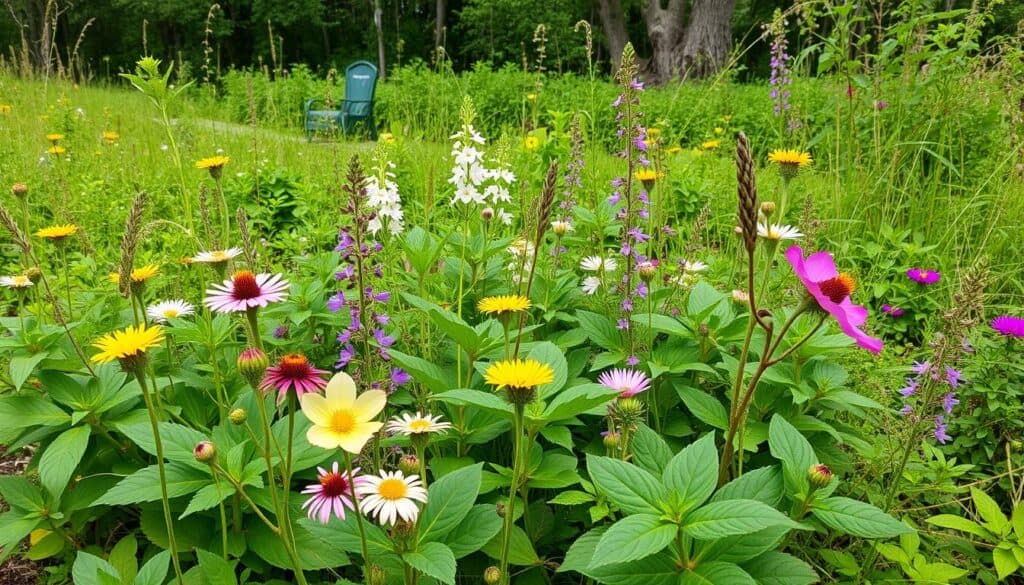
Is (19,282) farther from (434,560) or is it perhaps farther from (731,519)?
(731,519)

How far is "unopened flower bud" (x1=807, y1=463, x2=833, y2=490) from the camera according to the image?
3.08 ft

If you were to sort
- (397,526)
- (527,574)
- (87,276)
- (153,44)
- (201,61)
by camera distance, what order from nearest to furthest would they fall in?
1. (397,526)
2. (527,574)
3. (87,276)
4. (201,61)
5. (153,44)

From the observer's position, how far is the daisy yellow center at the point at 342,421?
75 centimetres

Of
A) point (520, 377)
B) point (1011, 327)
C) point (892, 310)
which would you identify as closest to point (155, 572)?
point (520, 377)

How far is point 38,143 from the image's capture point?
3889mm

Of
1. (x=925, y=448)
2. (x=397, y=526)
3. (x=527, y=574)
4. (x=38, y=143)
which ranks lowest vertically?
(x=527, y=574)

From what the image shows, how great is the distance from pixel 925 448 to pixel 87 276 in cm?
251

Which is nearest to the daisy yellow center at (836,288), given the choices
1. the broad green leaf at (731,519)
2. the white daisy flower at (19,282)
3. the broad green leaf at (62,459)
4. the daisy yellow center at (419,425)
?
the broad green leaf at (731,519)

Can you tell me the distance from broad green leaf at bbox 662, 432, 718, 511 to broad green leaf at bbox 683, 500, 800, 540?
2 cm

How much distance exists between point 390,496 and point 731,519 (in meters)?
0.46

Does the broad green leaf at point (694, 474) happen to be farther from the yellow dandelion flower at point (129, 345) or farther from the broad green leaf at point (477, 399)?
the yellow dandelion flower at point (129, 345)

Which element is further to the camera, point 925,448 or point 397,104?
point 397,104

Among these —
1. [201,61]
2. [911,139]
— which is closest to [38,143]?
[911,139]

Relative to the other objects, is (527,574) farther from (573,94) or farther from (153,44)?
(153,44)
